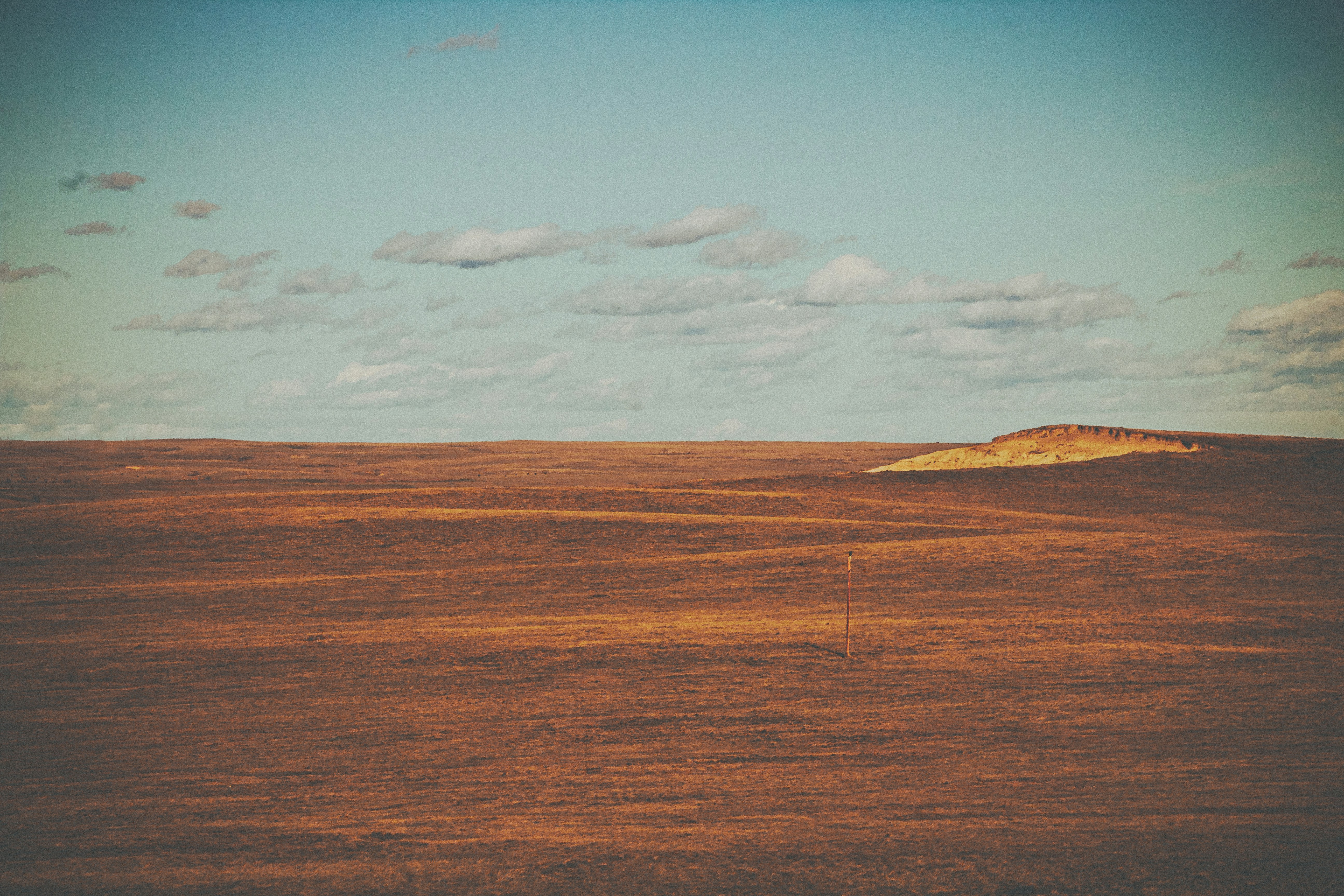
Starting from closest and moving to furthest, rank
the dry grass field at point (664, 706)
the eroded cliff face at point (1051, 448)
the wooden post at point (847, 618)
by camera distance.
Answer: the dry grass field at point (664, 706) → the wooden post at point (847, 618) → the eroded cliff face at point (1051, 448)

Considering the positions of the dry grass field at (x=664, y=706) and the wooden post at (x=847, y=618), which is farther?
the wooden post at (x=847, y=618)

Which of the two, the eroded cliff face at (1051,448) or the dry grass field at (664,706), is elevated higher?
the eroded cliff face at (1051,448)

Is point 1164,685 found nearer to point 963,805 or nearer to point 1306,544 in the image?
point 963,805

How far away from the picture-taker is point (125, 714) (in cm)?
1401

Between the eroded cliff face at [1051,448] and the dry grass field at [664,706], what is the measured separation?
17385mm

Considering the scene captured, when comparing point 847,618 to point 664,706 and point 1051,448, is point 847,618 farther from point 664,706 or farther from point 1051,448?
point 1051,448

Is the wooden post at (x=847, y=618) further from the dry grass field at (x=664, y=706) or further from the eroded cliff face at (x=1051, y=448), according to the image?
the eroded cliff face at (x=1051, y=448)

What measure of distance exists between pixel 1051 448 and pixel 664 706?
44.5m

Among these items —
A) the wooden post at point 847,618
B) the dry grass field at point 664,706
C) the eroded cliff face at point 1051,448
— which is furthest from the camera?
the eroded cliff face at point 1051,448

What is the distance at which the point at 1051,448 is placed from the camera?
176 ft

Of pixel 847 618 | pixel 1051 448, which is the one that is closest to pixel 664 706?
pixel 847 618

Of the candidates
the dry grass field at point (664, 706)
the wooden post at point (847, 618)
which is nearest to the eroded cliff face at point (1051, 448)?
the dry grass field at point (664, 706)

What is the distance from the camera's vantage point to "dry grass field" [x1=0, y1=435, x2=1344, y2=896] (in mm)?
8789

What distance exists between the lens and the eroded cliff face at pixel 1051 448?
51750 mm
